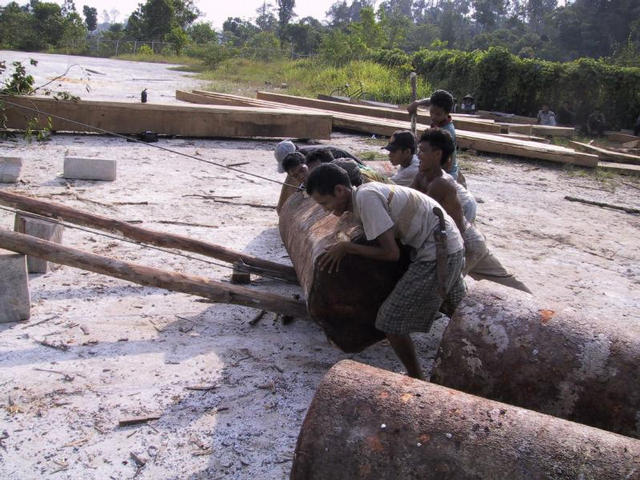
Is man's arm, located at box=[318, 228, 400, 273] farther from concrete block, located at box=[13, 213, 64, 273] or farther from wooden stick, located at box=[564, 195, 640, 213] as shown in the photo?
wooden stick, located at box=[564, 195, 640, 213]

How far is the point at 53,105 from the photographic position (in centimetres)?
1105

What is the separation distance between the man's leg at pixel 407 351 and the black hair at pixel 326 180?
96 centimetres

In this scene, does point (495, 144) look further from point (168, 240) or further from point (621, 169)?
point (168, 240)

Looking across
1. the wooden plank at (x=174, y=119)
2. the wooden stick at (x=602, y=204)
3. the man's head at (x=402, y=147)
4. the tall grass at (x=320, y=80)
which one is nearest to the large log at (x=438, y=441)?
the man's head at (x=402, y=147)

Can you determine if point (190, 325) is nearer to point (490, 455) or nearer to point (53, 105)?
point (490, 455)

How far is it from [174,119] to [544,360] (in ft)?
32.3

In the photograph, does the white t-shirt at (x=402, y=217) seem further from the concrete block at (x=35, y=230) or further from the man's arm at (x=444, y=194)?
the concrete block at (x=35, y=230)

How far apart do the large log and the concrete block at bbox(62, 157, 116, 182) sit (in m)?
6.45

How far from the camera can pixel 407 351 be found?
3.91 metres

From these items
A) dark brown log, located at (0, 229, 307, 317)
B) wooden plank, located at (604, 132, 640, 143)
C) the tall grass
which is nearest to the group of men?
dark brown log, located at (0, 229, 307, 317)

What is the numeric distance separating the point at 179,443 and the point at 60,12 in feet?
182

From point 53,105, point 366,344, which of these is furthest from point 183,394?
point 53,105

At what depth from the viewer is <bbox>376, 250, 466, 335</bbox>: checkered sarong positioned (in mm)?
3789

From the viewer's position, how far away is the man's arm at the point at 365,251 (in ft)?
11.9
